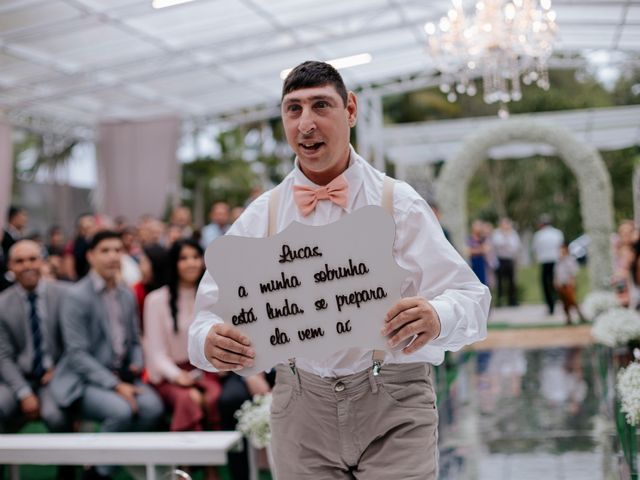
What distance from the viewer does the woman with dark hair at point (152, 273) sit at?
217 inches

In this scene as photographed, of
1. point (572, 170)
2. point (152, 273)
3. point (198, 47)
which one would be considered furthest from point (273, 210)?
point (572, 170)

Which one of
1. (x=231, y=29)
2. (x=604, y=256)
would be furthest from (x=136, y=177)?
(x=604, y=256)

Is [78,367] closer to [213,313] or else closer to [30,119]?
[213,313]

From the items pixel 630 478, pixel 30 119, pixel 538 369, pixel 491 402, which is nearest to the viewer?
pixel 630 478

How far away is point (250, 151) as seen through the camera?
22.6 meters

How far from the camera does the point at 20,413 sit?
492 centimetres

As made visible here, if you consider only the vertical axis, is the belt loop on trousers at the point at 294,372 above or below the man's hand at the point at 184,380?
above

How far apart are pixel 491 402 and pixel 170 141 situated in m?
10.8

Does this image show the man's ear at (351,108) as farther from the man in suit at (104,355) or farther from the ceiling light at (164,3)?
the ceiling light at (164,3)

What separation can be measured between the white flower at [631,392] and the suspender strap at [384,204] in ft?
6.19

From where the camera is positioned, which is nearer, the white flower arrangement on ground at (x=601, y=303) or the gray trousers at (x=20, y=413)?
the gray trousers at (x=20, y=413)

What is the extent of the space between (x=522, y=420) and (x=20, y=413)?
3666 mm

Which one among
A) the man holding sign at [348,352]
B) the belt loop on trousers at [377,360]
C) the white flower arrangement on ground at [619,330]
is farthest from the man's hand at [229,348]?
the white flower arrangement on ground at [619,330]

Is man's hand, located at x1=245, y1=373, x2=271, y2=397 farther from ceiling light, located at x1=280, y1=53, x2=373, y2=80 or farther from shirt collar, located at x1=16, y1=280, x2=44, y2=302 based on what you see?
ceiling light, located at x1=280, y1=53, x2=373, y2=80
